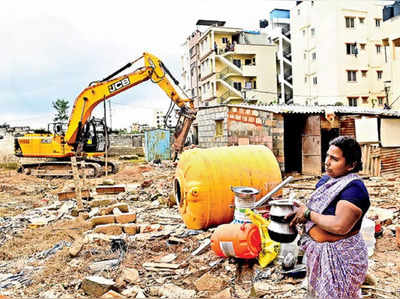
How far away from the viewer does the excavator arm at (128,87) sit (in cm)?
1488

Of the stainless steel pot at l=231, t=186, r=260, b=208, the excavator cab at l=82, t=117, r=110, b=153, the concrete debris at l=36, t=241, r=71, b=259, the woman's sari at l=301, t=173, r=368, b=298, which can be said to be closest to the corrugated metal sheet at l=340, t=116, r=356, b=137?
the excavator cab at l=82, t=117, r=110, b=153

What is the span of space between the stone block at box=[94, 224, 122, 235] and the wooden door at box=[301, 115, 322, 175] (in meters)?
9.73

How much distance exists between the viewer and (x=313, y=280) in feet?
8.89

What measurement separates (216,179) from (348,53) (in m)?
28.6

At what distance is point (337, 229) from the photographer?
7.79 ft

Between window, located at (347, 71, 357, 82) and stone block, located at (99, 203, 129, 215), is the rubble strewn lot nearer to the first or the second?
stone block, located at (99, 203, 129, 215)

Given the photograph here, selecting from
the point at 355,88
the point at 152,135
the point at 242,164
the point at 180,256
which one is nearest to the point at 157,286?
the point at 180,256

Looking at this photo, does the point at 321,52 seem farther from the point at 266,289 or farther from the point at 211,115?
the point at 266,289

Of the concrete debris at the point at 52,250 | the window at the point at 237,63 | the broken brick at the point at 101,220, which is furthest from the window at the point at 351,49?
the concrete debris at the point at 52,250

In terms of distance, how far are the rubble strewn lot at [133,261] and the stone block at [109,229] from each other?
17 mm

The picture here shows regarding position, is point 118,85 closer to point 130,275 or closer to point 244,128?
point 244,128

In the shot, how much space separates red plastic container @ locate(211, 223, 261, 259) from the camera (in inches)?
170

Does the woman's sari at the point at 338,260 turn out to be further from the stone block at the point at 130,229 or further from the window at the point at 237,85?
the window at the point at 237,85

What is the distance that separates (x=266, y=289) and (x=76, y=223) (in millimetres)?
4747
